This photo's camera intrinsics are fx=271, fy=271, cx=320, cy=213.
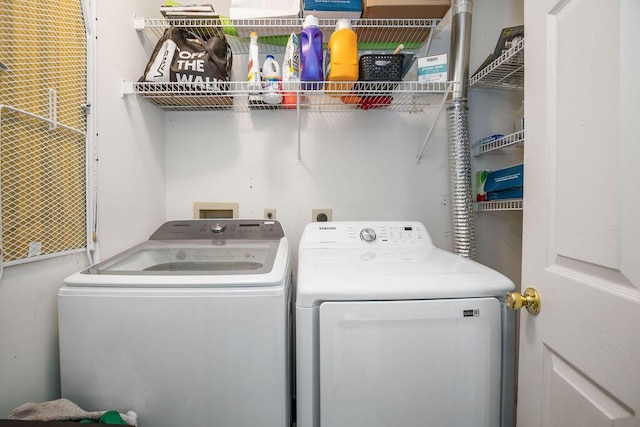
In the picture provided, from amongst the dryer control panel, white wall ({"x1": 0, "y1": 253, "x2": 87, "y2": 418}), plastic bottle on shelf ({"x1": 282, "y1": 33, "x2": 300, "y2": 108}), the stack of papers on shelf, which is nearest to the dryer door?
the dryer control panel

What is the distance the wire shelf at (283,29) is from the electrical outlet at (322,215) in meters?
0.96

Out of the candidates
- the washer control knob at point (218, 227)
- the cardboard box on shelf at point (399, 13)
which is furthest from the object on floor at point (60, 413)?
the cardboard box on shelf at point (399, 13)

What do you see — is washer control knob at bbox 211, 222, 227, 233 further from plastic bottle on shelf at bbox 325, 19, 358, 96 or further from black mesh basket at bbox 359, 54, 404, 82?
black mesh basket at bbox 359, 54, 404, 82

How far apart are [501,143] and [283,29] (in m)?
1.27

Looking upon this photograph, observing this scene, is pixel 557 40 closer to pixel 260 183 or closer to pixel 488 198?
pixel 488 198

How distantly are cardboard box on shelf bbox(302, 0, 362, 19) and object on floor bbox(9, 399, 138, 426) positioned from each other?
1773 mm

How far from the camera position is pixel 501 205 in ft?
4.51

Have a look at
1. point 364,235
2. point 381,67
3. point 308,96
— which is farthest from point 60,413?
point 381,67

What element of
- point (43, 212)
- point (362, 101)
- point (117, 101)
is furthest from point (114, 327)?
point (362, 101)

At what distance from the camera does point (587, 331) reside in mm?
630

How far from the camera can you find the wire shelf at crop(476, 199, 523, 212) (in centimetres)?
126

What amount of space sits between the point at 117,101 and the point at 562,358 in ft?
6.10

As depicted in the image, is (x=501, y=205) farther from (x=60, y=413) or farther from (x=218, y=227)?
(x=60, y=413)

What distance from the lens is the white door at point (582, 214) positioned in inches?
21.6
